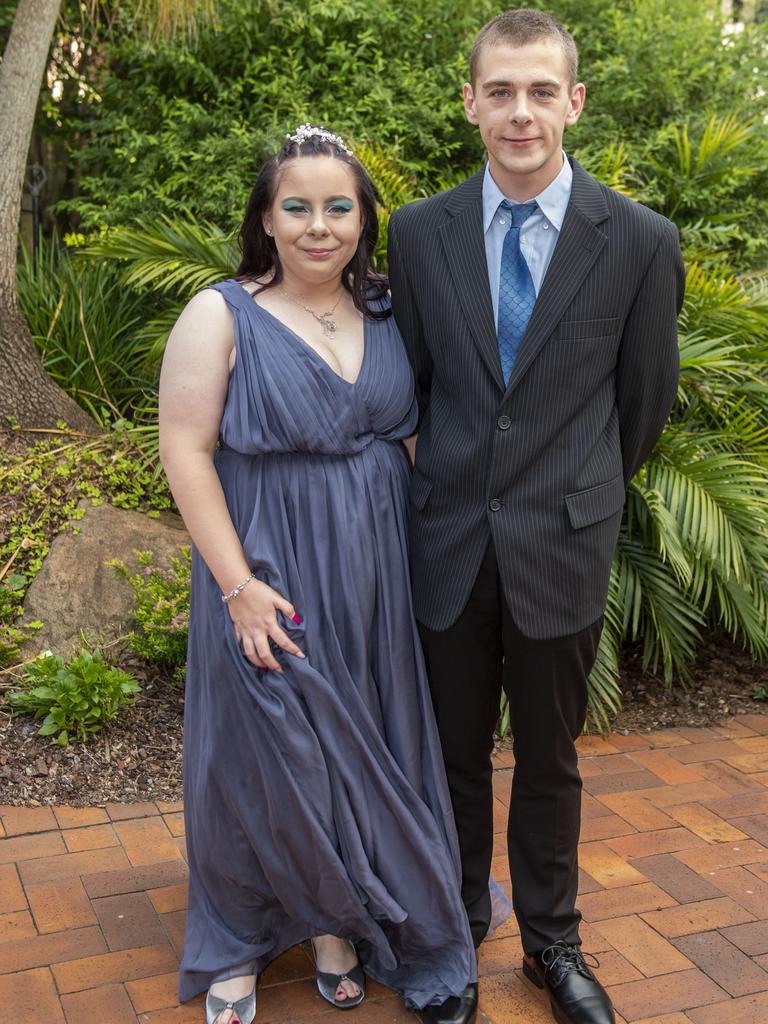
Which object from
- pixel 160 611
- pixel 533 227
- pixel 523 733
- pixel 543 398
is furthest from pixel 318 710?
pixel 160 611

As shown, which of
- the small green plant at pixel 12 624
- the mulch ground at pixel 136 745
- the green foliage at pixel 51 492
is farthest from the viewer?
the green foliage at pixel 51 492

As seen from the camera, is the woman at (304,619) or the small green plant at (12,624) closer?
the woman at (304,619)

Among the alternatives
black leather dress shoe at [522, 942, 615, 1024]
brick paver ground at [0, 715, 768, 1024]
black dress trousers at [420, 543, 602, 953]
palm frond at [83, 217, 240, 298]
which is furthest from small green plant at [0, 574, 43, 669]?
black leather dress shoe at [522, 942, 615, 1024]

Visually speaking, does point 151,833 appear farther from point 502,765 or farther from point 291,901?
point 502,765

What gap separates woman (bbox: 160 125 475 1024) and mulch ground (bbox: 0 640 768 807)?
111 cm

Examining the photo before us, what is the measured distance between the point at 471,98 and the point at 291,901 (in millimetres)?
1884

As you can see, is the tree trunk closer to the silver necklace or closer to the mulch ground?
the mulch ground

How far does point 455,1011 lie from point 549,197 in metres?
1.89

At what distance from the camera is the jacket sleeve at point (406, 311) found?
2.74 m

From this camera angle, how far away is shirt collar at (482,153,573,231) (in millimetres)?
2594

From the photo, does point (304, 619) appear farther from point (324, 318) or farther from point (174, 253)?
point (174, 253)

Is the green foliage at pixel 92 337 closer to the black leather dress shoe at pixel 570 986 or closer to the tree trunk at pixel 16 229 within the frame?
the tree trunk at pixel 16 229

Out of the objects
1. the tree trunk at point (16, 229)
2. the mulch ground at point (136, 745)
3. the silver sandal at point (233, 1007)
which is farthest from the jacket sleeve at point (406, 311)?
the tree trunk at point (16, 229)

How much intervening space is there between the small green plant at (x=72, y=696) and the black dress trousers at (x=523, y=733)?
1604 millimetres
